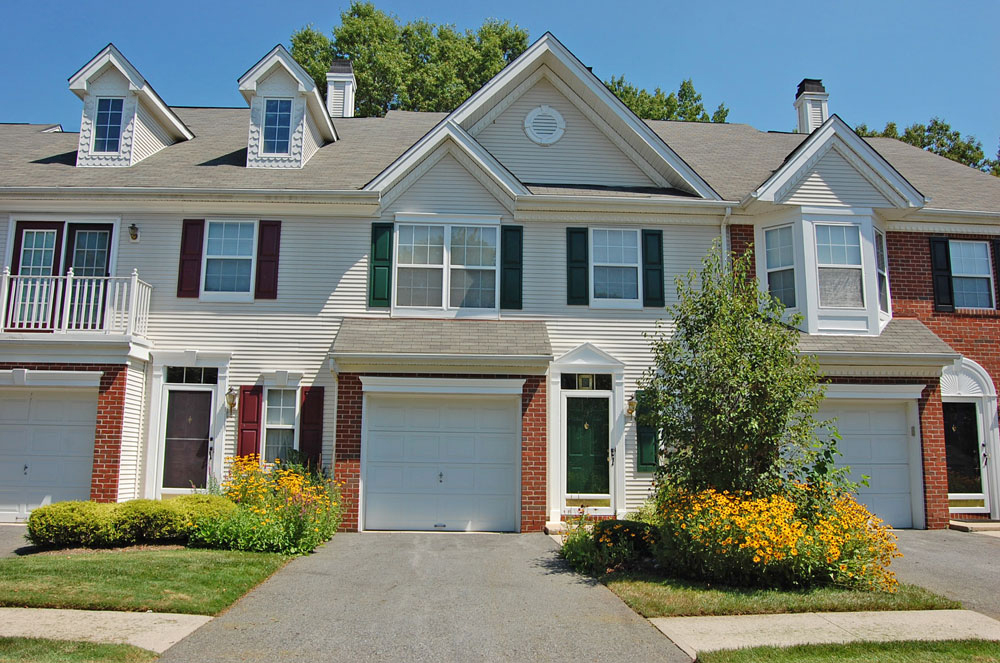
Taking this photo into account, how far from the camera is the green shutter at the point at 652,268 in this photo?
14.4m

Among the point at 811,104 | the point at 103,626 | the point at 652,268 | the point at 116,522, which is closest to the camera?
the point at 103,626

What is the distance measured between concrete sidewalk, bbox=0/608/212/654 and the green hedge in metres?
2.94

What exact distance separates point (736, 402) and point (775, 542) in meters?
1.92

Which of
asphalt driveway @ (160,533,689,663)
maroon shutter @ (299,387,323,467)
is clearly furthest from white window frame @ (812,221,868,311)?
maroon shutter @ (299,387,323,467)

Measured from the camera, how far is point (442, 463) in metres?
13.3

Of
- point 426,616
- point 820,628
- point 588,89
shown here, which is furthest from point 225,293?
point 820,628

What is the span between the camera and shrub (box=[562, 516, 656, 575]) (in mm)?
9641

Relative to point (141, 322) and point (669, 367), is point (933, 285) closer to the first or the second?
point (669, 367)

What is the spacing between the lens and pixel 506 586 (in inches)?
351

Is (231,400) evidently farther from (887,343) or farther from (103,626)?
(887,343)

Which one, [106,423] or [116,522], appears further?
[106,423]

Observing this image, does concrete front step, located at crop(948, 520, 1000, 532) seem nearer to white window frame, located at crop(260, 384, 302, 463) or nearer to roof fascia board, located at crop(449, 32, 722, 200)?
roof fascia board, located at crop(449, 32, 722, 200)

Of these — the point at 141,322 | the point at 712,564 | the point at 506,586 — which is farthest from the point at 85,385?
the point at 712,564

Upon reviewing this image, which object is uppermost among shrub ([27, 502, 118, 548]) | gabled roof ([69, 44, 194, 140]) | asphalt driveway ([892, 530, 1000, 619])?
gabled roof ([69, 44, 194, 140])
